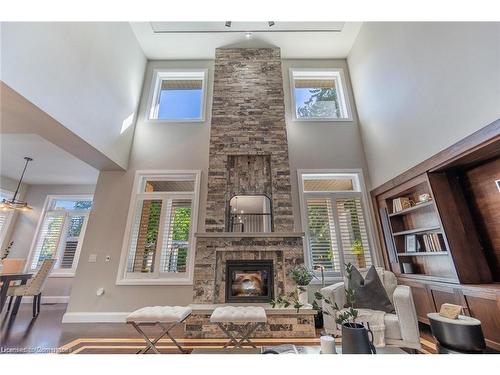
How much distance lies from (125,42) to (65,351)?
5.41 meters

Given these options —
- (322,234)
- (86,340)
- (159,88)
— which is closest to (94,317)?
(86,340)

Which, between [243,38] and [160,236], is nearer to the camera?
[160,236]

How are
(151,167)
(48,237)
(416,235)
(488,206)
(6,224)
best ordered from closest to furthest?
(488,206), (416,235), (151,167), (6,224), (48,237)

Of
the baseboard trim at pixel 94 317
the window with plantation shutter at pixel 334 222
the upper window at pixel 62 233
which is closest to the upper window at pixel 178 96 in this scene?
the window with plantation shutter at pixel 334 222

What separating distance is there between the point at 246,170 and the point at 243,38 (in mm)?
3441

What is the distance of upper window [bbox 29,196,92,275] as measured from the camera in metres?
6.25

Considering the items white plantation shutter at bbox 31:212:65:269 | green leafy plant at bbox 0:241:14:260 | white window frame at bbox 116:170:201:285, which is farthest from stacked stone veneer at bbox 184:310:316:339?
green leafy plant at bbox 0:241:14:260

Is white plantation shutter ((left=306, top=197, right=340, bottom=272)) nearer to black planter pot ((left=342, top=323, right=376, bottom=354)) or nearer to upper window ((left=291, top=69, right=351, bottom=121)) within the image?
upper window ((left=291, top=69, right=351, bottom=121))

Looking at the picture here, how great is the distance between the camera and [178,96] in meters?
5.60

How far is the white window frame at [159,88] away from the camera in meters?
5.11

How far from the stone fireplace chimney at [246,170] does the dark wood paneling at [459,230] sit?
6.56 ft

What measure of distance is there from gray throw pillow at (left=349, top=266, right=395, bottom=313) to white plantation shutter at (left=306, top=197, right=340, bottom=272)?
127 centimetres

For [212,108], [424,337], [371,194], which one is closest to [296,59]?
[212,108]

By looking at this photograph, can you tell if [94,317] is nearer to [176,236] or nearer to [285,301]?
[176,236]
